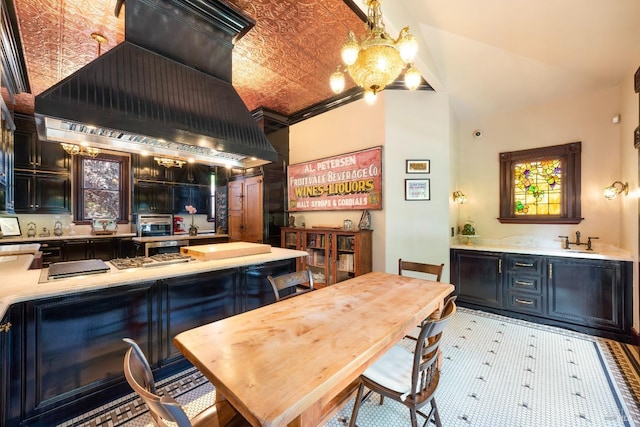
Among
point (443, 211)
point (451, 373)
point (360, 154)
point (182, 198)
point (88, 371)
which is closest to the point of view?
point (88, 371)

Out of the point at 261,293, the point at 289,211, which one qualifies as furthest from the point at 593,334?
the point at 289,211

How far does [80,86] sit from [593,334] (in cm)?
518

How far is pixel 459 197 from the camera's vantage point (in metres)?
4.13

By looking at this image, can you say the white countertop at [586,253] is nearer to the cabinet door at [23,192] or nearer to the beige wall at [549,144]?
the beige wall at [549,144]

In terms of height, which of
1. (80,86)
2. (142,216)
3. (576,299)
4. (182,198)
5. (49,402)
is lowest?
(49,402)

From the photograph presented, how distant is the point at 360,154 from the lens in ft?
12.7

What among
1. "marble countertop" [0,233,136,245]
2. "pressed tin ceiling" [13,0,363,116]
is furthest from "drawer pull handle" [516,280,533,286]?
"marble countertop" [0,233,136,245]

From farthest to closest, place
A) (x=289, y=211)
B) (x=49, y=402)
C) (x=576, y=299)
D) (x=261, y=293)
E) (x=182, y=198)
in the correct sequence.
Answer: (x=182, y=198) → (x=289, y=211) → (x=576, y=299) → (x=261, y=293) → (x=49, y=402)

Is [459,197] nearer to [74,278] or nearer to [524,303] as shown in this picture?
[524,303]

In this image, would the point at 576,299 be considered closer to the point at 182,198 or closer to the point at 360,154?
the point at 360,154

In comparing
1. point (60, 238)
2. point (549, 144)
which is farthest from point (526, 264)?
point (60, 238)

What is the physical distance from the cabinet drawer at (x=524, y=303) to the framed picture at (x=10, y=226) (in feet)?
25.1

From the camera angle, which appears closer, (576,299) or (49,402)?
(49,402)

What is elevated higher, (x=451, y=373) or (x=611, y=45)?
(x=611, y=45)
